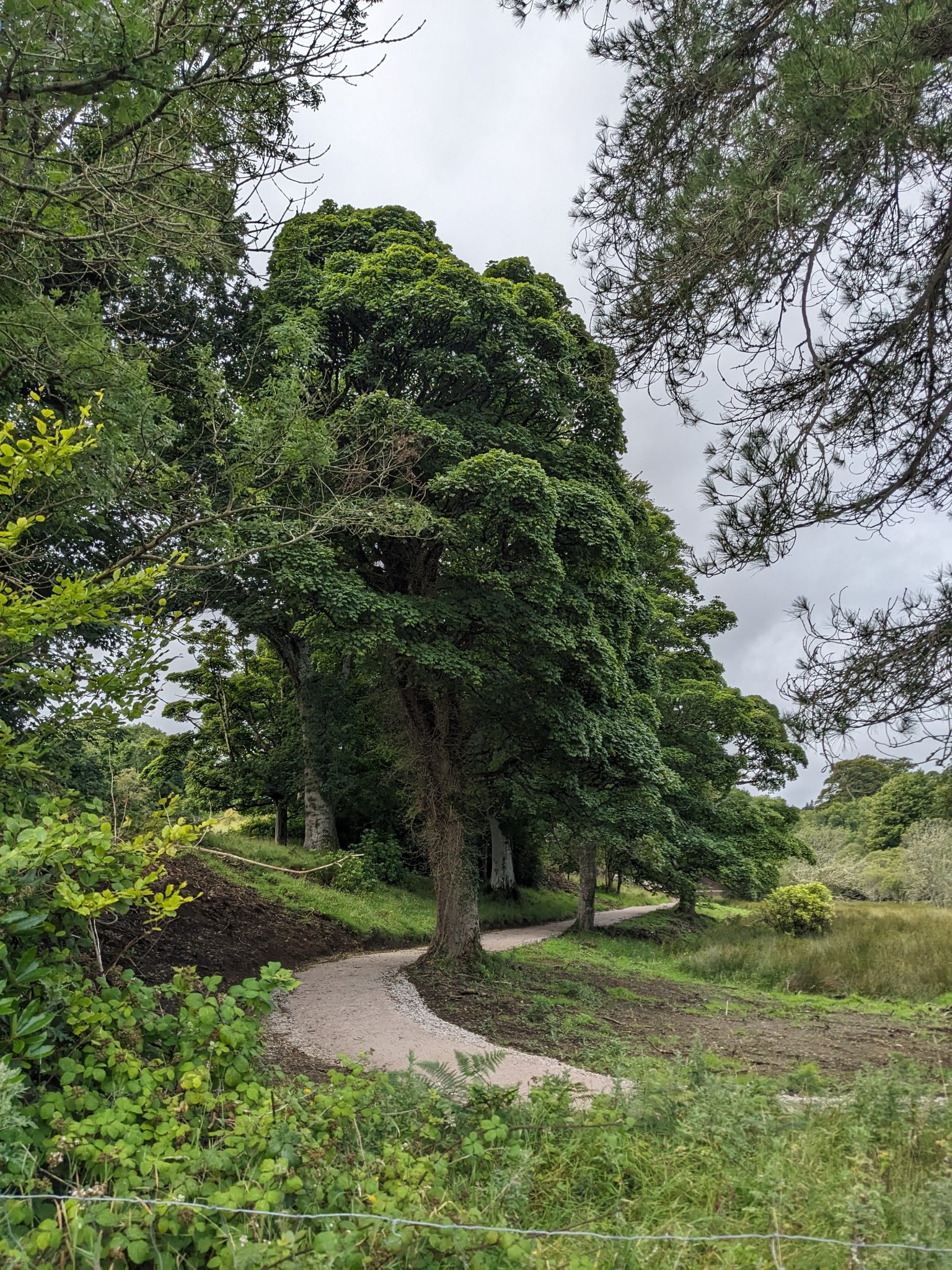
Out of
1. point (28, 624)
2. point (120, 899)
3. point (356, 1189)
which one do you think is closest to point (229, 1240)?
point (356, 1189)

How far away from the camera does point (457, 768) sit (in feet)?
35.4

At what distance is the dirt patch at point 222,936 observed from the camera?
24.0 ft

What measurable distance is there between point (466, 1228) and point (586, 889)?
1734cm

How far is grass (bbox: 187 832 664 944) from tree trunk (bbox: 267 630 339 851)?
0.69 metres

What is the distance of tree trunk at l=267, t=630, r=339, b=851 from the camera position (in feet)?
58.9

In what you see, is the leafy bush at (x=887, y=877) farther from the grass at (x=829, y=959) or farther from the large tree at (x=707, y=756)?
the large tree at (x=707, y=756)

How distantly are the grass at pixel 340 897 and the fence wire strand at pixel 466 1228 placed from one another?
8814mm

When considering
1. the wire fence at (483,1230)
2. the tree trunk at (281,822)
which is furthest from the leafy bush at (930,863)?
the wire fence at (483,1230)

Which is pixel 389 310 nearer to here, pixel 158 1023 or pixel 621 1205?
pixel 158 1023

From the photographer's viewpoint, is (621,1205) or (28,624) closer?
(621,1205)

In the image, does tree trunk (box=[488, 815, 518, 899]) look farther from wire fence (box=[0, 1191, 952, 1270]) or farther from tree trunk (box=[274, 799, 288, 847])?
wire fence (box=[0, 1191, 952, 1270])

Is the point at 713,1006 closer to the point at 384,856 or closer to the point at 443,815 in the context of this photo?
the point at 443,815

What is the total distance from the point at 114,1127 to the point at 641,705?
922 centimetres

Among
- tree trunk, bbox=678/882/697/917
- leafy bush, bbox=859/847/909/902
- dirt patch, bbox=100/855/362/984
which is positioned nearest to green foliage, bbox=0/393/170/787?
dirt patch, bbox=100/855/362/984
